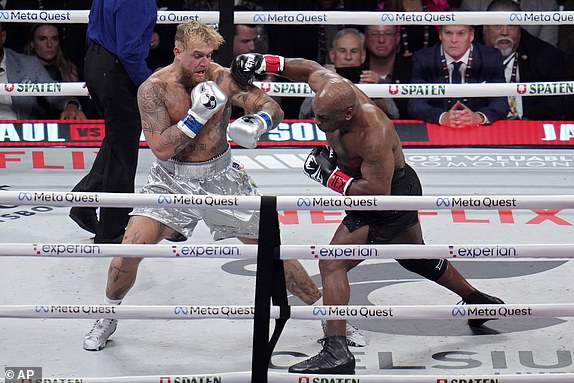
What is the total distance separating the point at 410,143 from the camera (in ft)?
23.1

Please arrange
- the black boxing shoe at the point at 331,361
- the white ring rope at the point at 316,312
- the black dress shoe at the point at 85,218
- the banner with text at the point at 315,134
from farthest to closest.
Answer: the banner with text at the point at 315,134 < the black dress shoe at the point at 85,218 < the black boxing shoe at the point at 331,361 < the white ring rope at the point at 316,312

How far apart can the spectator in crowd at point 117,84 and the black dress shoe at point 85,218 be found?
6.7 inches

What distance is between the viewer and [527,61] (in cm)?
748

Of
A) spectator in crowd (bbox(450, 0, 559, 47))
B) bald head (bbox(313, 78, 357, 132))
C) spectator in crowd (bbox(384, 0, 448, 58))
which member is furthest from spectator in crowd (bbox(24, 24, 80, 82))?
bald head (bbox(313, 78, 357, 132))

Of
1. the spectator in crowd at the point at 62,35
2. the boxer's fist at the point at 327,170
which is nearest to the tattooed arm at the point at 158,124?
the boxer's fist at the point at 327,170

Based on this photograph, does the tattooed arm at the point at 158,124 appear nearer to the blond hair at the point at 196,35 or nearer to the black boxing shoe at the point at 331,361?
the blond hair at the point at 196,35

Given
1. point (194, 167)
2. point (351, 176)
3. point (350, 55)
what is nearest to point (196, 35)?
point (194, 167)

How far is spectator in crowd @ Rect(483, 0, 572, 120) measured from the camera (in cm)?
742

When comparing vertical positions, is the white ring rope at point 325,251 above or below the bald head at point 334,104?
below

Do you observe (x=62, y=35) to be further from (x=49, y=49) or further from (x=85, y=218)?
(x=85, y=218)

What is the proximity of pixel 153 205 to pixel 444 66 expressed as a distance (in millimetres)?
3997

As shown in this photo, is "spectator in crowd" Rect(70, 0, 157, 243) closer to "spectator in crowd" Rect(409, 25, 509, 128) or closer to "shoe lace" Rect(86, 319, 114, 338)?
Answer: "shoe lace" Rect(86, 319, 114, 338)

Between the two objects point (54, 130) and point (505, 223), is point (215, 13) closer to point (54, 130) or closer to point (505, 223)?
point (54, 130)

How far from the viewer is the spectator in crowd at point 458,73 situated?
23.2 ft
